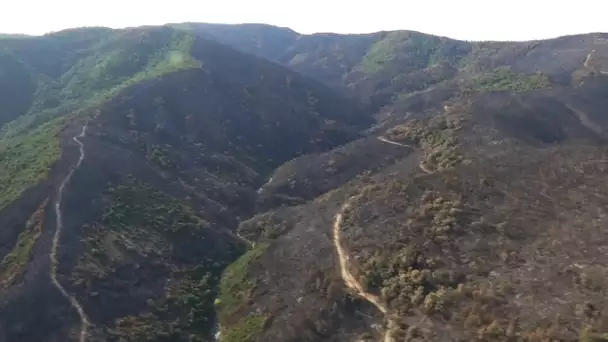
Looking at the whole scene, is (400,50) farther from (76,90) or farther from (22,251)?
(22,251)

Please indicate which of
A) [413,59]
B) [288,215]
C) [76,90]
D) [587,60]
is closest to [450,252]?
[288,215]

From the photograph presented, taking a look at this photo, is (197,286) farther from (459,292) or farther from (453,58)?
(453,58)

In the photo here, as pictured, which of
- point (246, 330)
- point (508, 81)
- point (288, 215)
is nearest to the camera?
point (246, 330)

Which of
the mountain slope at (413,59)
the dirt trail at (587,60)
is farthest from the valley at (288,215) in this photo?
the mountain slope at (413,59)

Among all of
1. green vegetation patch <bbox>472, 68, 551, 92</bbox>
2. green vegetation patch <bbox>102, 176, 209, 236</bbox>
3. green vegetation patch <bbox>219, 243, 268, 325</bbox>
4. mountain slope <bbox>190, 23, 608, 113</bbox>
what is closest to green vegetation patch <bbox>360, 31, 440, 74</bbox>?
mountain slope <bbox>190, 23, 608, 113</bbox>

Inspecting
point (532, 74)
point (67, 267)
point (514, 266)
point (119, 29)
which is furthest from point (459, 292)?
point (119, 29)
